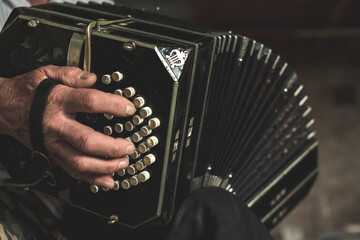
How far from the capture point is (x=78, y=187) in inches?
38.5

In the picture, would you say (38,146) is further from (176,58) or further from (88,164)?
(176,58)

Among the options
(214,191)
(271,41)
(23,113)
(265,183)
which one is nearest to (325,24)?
(271,41)

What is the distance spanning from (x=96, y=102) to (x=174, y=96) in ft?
0.47

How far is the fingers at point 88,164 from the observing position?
0.83 metres

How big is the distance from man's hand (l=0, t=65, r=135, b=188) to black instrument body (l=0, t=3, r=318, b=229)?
0.05m

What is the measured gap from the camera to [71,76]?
840 millimetres

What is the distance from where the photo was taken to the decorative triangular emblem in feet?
2.73

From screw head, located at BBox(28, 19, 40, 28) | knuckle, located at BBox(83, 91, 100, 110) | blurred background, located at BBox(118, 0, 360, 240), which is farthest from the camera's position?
blurred background, located at BBox(118, 0, 360, 240)

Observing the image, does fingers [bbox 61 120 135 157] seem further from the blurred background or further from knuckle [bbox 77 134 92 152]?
the blurred background

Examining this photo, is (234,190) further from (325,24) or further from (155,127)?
(325,24)

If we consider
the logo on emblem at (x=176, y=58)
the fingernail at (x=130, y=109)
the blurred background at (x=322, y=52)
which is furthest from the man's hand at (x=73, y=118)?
the blurred background at (x=322, y=52)

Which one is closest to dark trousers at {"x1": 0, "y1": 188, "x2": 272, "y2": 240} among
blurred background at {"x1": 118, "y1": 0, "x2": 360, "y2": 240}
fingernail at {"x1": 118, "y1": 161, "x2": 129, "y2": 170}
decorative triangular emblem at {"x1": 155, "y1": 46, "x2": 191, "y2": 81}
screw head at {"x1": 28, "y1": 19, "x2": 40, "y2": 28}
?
fingernail at {"x1": 118, "y1": 161, "x2": 129, "y2": 170}

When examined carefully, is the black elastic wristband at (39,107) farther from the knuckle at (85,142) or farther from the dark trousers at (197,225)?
the dark trousers at (197,225)

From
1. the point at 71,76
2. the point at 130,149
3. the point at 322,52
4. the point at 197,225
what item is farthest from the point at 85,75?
the point at 322,52
